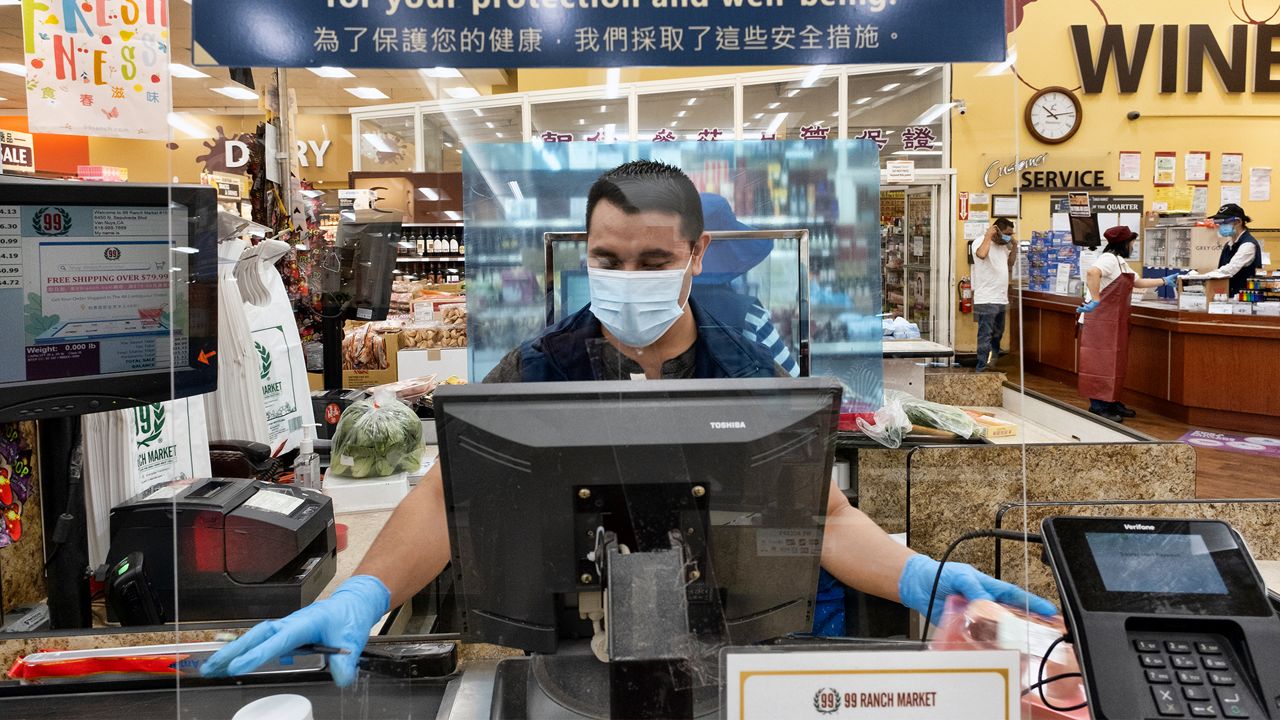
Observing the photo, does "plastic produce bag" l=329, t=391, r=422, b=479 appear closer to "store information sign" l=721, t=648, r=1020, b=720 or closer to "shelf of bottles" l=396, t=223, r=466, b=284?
"shelf of bottles" l=396, t=223, r=466, b=284

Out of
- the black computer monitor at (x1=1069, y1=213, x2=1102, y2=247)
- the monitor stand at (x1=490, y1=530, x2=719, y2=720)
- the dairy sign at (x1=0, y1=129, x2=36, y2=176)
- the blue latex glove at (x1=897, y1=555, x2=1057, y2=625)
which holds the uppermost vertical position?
the dairy sign at (x1=0, y1=129, x2=36, y2=176)

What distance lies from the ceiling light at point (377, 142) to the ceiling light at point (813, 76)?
821 millimetres

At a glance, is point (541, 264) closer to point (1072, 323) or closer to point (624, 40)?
point (624, 40)

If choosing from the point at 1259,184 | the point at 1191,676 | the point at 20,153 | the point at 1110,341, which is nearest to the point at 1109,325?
the point at 1110,341

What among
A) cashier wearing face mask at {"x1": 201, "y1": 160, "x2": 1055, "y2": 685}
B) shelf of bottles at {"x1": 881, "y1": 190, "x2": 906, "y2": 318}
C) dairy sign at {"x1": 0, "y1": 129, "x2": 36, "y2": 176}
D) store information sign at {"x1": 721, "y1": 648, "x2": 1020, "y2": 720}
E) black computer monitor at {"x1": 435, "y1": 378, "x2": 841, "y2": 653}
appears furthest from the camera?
dairy sign at {"x1": 0, "y1": 129, "x2": 36, "y2": 176}

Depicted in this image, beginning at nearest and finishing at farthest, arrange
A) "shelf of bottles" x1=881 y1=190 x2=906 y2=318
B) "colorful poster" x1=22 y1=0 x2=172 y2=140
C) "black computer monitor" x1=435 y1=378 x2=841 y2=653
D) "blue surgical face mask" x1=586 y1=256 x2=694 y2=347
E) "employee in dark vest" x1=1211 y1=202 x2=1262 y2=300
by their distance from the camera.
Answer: "black computer monitor" x1=435 y1=378 x2=841 y2=653, "blue surgical face mask" x1=586 y1=256 x2=694 y2=347, "colorful poster" x1=22 y1=0 x2=172 y2=140, "shelf of bottles" x1=881 y1=190 x2=906 y2=318, "employee in dark vest" x1=1211 y1=202 x2=1262 y2=300

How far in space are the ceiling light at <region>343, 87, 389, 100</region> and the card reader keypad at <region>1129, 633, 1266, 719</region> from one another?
54.9 inches

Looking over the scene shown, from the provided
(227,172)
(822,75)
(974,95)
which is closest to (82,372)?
(227,172)

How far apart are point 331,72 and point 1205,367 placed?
5777mm

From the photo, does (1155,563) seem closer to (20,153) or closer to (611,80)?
(611,80)

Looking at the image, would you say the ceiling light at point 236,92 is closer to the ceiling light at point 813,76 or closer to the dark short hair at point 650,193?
the dark short hair at point 650,193

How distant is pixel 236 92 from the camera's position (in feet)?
4.91

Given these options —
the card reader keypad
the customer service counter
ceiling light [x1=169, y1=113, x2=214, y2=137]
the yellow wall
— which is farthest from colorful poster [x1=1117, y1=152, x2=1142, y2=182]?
the customer service counter

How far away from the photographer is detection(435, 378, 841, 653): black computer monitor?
96 cm
